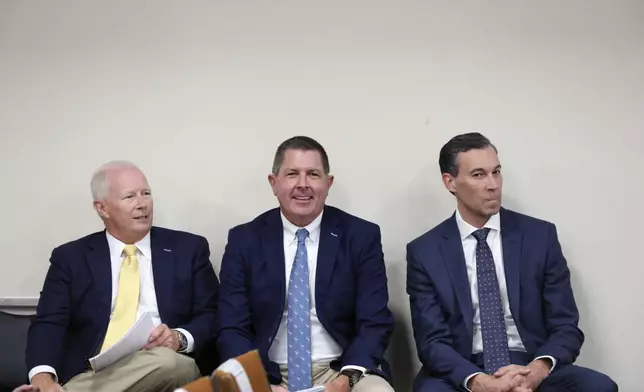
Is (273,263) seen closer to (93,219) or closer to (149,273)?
(149,273)

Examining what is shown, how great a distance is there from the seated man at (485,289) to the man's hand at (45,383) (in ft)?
4.54

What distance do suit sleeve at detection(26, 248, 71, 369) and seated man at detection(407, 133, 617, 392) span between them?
144 centimetres

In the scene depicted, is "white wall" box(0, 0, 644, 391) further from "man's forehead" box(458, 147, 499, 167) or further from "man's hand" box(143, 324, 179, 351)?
"man's hand" box(143, 324, 179, 351)

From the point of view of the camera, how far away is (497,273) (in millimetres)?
3000

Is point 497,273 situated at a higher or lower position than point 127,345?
higher

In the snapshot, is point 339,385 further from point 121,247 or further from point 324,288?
point 121,247

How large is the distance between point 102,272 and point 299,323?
86 centimetres

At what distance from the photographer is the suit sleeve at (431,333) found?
279cm

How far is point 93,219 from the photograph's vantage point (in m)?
3.76

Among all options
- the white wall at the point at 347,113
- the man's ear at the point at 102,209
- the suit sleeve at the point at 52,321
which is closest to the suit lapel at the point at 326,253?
the white wall at the point at 347,113

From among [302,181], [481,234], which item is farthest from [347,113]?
[481,234]

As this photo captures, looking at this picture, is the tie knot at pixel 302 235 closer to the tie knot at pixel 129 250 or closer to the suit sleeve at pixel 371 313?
the suit sleeve at pixel 371 313

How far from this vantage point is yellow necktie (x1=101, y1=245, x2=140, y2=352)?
3061 millimetres

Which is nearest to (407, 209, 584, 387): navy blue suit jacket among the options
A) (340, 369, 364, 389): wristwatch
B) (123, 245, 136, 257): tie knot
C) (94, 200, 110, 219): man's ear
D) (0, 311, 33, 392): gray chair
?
(340, 369, 364, 389): wristwatch
